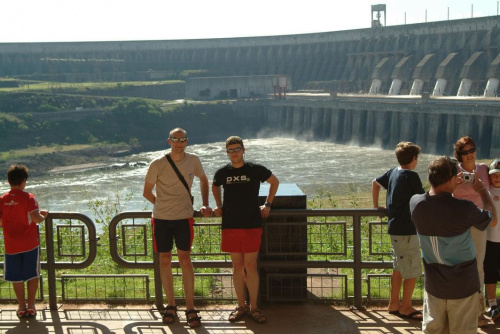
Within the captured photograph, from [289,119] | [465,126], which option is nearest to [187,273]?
[465,126]

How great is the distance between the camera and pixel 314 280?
7.55m

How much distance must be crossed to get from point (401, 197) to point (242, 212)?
1296 millimetres

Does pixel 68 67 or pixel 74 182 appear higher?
pixel 68 67

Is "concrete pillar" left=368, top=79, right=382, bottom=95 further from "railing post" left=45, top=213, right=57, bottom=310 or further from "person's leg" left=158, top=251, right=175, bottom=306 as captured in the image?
"person's leg" left=158, top=251, right=175, bottom=306

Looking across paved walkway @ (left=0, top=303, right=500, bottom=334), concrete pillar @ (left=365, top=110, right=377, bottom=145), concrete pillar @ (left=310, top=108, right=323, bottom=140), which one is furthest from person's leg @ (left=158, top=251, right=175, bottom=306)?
concrete pillar @ (left=310, top=108, right=323, bottom=140)

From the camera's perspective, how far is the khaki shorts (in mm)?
6410

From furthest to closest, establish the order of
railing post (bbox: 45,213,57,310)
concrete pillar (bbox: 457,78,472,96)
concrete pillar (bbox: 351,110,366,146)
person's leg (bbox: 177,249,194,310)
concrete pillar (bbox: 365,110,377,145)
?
concrete pillar (bbox: 457,78,472,96) → concrete pillar (bbox: 351,110,366,146) → concrete pillar (bbox: 365,110,377,145) → railing post (bbox: 45,213,57,310) → person's leg (bbox: 177,249,194,310)

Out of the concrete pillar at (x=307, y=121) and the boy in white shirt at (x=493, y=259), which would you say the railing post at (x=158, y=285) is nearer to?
the boy in white shirt at (x=493, y=259)

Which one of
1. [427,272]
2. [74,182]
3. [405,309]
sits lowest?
[74,182]

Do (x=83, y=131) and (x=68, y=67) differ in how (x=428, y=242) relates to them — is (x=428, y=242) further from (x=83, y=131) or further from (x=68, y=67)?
(x=68, y=67)

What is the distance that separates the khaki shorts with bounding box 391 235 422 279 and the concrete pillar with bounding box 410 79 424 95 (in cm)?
5376

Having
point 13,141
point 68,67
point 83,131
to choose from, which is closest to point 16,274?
point 13,141

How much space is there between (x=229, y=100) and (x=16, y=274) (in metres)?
63.3

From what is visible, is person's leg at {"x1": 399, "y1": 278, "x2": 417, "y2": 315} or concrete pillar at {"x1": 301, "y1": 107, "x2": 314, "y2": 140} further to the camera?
concrete pillar at {"x1": 301, "y1": 107, "x2": 314, "y2": 140}
